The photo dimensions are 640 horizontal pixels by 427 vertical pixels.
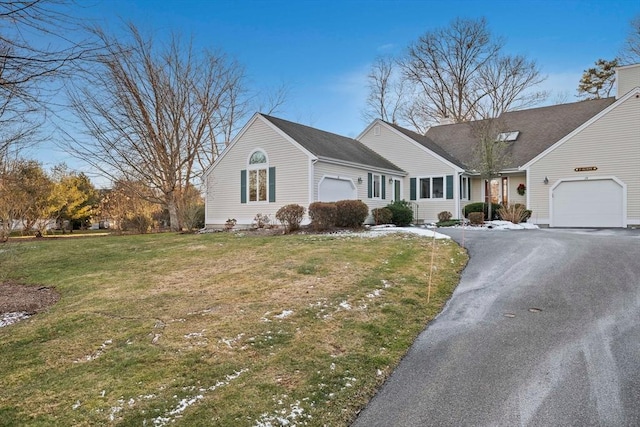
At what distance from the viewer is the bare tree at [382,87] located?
35.8 metres

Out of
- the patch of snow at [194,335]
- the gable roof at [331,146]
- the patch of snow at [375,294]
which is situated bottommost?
the patch of snow at [194,335]

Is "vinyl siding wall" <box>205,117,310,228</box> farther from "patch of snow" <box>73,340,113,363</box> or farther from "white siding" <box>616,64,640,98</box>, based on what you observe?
"white siding" <box>616,64,640,98</box>

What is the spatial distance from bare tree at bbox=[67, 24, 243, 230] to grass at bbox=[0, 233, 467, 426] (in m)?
12.7

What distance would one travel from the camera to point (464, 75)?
33.5 m

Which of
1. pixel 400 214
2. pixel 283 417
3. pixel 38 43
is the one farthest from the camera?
pixel 400 214

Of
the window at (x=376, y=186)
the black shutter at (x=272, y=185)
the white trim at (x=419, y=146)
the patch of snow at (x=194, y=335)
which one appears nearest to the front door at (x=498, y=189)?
the white trim at (x=419, y=146)

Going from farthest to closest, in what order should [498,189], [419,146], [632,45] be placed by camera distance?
[632,45] → [419,146] → [498,189]

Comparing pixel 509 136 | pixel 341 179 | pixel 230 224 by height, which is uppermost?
pixel 509 136

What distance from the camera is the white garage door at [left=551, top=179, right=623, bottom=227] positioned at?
1650 centimetres

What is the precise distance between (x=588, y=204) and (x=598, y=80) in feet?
61.7

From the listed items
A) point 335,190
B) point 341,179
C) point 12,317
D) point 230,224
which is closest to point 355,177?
point 341,179

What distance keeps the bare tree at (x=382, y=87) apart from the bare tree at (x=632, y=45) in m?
15.6

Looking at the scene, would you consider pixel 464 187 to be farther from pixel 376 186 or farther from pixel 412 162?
pixel 376 186

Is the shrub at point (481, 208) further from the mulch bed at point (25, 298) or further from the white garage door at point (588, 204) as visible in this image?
the mulch bed at point (25, 298)
